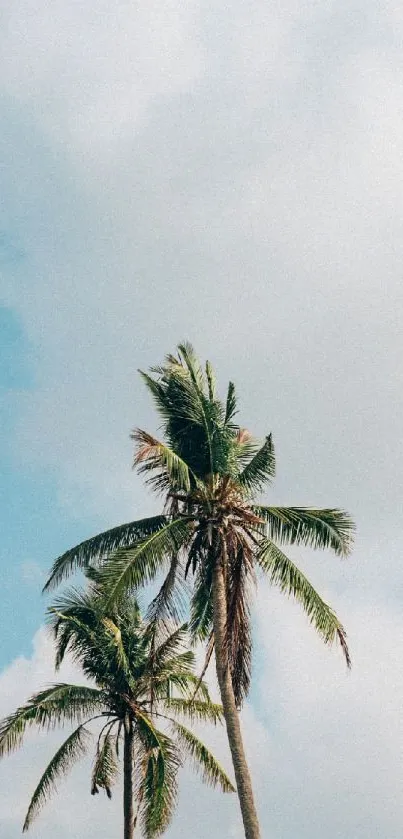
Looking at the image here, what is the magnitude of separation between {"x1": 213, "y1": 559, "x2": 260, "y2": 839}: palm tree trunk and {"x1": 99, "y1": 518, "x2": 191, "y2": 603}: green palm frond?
128 centimetres

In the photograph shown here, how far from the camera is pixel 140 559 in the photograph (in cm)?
2602

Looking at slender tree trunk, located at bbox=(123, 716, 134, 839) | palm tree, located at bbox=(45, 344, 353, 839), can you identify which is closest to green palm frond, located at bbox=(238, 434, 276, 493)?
palm tree, located at bbox=(45, 344, 353, 839)

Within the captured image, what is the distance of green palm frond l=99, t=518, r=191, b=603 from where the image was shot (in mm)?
25578

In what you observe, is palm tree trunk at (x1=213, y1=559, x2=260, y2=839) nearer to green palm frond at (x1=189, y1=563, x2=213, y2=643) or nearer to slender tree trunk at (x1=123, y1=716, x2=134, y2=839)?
green palm frond at (x1=189, y1=563, x2=213, y2=643)

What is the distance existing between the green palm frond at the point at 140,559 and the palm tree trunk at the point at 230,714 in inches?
50.4

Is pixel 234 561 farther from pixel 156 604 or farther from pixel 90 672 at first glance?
pixel 90 672

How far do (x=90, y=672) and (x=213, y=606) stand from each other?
27.5 feet

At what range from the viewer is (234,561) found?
27.2 meters

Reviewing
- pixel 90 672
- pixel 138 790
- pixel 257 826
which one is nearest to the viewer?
pixel 257 826

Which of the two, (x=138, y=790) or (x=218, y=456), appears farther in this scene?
(x=138, y=790)

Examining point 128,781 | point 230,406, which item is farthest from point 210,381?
point 128,781

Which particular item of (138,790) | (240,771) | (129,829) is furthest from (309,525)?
(129,829)

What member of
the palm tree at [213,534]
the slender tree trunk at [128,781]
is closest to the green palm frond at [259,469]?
the palm tree at [213,534]

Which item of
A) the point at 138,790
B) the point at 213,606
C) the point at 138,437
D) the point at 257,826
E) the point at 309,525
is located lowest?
the point at 257,826
